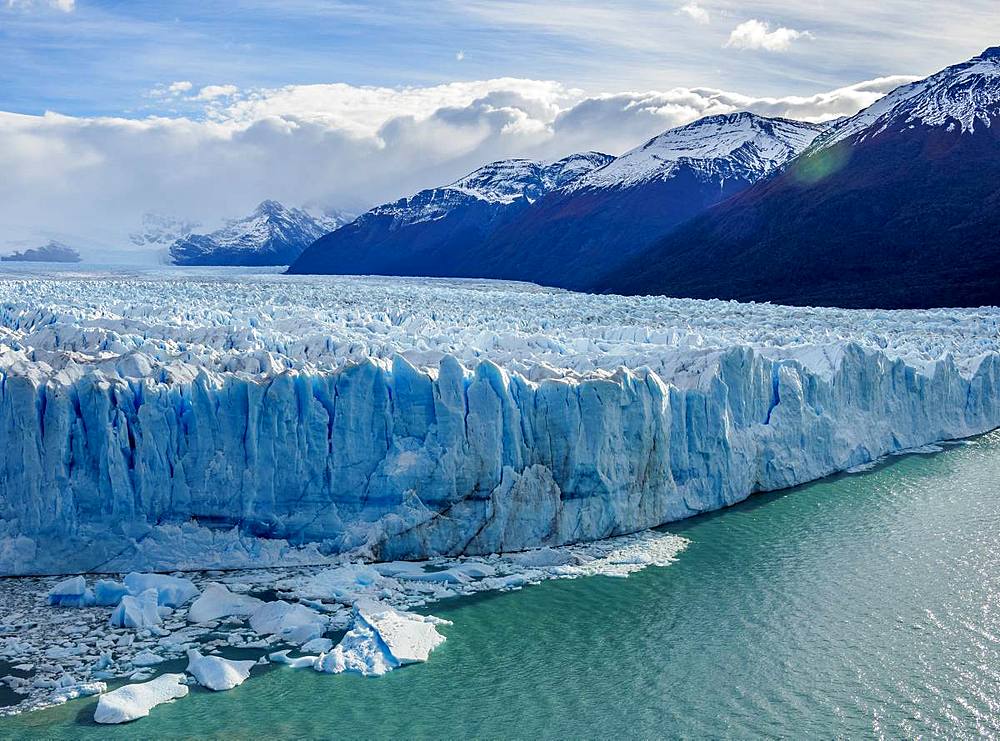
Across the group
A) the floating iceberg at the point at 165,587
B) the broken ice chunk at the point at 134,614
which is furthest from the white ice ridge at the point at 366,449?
the broken ice chunk at the point at 134,614

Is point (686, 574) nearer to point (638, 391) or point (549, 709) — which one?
point (638, 391)

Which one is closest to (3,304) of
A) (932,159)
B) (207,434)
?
(207,434)

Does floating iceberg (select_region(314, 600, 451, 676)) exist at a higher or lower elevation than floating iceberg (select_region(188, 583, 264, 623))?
lower

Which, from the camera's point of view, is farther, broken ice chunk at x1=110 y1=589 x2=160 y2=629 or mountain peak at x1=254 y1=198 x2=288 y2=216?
mountain peak at x1=254 y1=198 x2=288 y2=216

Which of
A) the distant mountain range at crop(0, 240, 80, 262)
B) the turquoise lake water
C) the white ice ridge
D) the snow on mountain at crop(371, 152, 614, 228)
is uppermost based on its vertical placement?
the snow on mountain at crop(371, 152, 614, 228)

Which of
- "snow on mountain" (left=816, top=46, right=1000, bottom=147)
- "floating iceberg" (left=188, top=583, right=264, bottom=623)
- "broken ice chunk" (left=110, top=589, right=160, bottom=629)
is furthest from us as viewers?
"snow on mountain" (left=816, top=46, right=1000, bottom=147)

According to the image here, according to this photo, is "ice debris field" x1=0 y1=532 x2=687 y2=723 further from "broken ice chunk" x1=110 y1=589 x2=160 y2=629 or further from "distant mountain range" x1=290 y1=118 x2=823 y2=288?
"distant mountain range" x1=290 y1=118 x2=823 y2=288

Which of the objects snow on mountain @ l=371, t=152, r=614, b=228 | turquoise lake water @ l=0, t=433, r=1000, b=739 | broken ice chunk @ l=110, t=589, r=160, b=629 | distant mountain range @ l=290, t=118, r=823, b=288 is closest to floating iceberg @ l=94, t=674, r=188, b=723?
turquoise lake water @ l=0, t=433, r=1000, b=739
